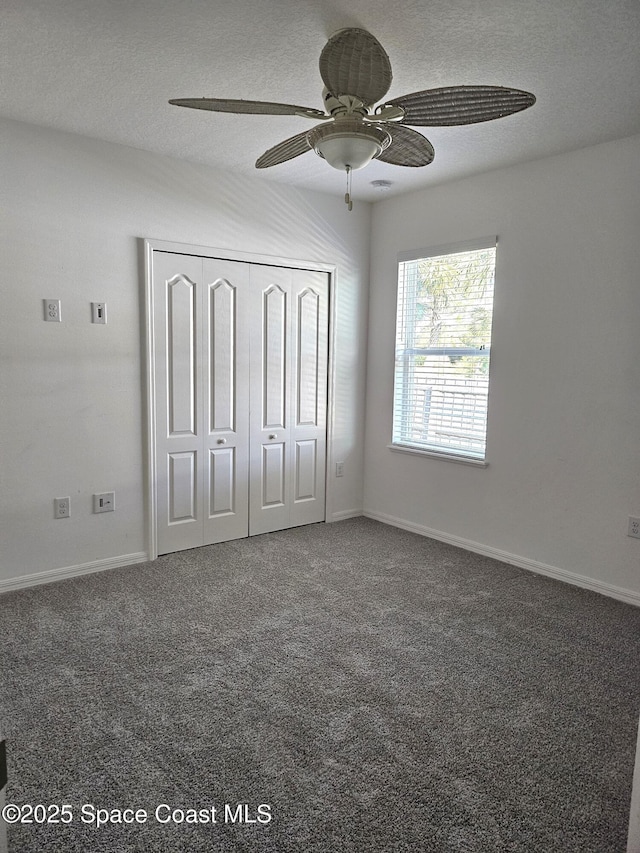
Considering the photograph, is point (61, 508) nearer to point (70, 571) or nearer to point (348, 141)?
point (70, 571)

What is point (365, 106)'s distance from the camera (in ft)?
6.77

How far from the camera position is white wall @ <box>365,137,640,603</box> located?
10.3ft

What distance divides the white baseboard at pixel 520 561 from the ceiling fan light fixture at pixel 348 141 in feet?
8.56

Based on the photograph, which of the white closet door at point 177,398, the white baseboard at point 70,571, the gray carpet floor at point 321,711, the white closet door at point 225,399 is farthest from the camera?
the white closet door at point 225,399

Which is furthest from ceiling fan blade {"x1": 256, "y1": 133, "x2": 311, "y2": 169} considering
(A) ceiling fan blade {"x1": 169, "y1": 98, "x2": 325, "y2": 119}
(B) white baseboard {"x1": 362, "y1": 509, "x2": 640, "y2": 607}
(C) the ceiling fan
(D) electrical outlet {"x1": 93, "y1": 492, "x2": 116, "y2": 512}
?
(B) white baseboard {"x1": 362, "y1": 509, "x2": 640, "y2": 607}

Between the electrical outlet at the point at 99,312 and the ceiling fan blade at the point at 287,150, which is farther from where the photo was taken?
the electrical outlet at the point at 99,312

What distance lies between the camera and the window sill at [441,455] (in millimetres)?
3910

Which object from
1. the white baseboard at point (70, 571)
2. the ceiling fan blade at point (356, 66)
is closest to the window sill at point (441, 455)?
the white baseboard at point (70, 571)

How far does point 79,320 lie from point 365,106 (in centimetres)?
205

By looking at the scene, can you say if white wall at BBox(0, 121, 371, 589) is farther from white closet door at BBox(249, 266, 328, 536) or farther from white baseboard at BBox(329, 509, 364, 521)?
white baseboard at BBox(329, 509, 364, 521)

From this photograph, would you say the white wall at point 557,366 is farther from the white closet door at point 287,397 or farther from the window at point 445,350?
the white closet door at point 287,397

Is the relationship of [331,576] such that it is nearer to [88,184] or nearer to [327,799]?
[327,799]

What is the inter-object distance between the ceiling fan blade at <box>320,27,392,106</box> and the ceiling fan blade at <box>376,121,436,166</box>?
5.9 inches

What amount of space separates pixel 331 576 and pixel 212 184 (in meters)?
2.58
